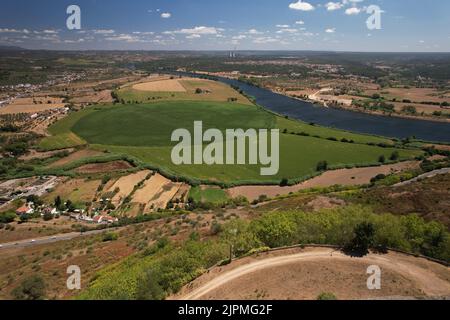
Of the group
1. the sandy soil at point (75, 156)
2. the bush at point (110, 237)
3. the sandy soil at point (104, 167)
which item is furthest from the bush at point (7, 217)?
the sandy soil at point (75, 156)

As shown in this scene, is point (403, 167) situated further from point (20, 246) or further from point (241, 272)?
point (20, 246)

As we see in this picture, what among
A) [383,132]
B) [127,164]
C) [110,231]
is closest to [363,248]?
[110,231]

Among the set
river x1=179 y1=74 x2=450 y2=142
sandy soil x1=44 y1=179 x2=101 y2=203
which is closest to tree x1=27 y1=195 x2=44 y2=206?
sandy soil x1=44 y1=179 x2=101 y2=203

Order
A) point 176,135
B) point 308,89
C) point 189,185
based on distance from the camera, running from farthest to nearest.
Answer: point 308,89, point 176,135, point 189,185

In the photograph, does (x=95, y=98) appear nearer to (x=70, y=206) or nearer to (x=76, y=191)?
(x=76, y=191)

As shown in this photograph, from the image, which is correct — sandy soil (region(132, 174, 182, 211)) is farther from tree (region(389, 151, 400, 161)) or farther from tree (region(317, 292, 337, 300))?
tree (region(389, 151, 400, 161))

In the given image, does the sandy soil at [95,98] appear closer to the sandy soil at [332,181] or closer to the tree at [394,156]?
the sandy soil at [332,181]
